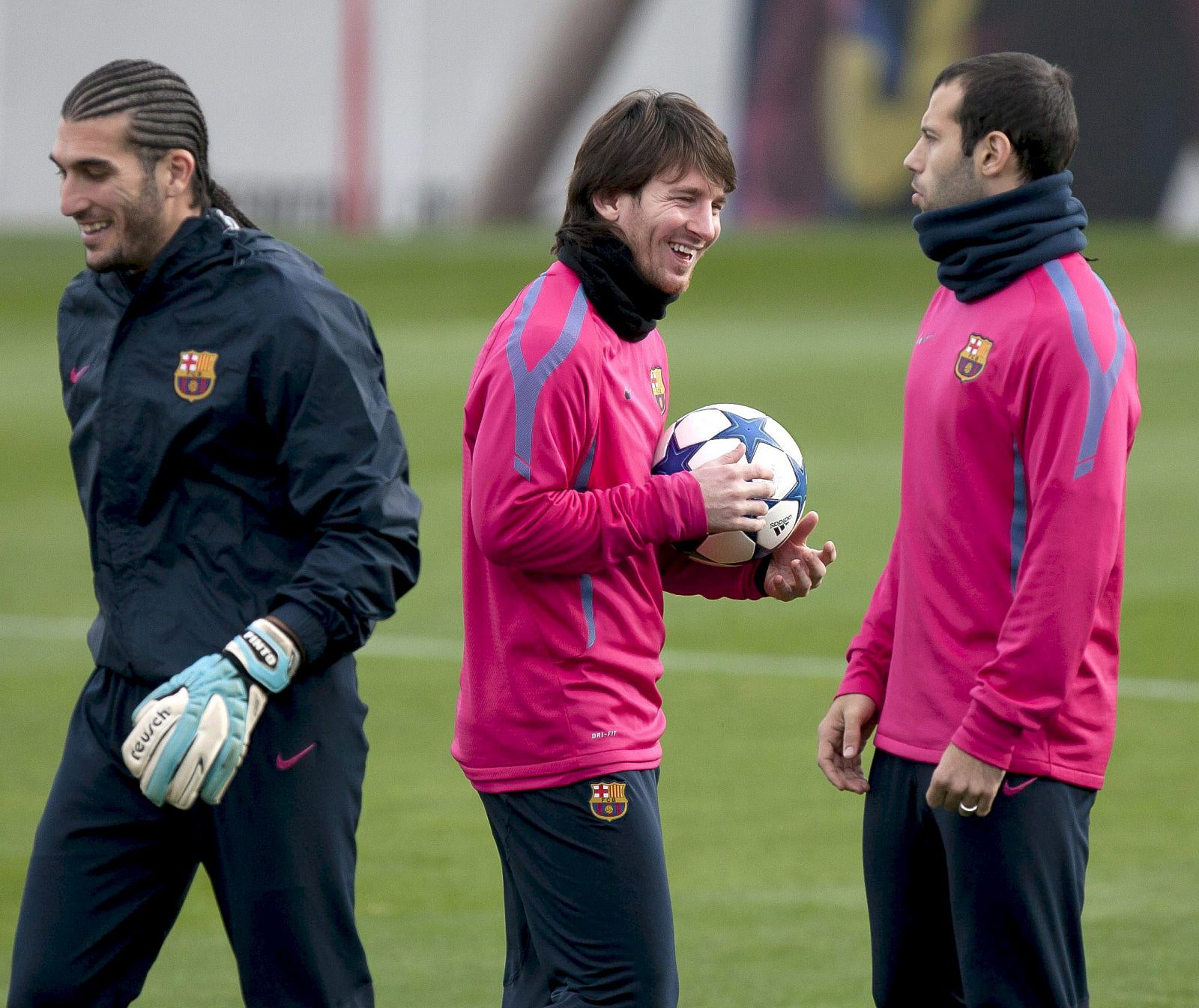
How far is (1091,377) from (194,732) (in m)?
1.70

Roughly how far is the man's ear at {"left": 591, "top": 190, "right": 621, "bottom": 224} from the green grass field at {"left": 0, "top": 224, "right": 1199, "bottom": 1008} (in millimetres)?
2520

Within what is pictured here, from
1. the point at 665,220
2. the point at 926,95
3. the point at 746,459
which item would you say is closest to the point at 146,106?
the point at 665,220

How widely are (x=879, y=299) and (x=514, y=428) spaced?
919 inches

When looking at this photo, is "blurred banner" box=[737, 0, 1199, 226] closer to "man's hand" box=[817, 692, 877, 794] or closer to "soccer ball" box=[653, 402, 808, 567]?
"soccer ball" box=[653, 402, 808, 567]

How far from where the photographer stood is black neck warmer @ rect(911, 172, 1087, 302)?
3.68 metres

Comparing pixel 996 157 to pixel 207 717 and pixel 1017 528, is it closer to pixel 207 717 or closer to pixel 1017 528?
pixel 1017 528

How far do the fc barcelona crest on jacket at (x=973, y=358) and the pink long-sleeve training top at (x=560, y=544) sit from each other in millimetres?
541

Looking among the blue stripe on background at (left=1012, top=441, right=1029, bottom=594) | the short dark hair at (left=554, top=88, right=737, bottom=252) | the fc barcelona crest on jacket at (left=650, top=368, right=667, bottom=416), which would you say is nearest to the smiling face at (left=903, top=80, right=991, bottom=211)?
the short dark hair at (left=554, top=88, right=737, bottom=252)

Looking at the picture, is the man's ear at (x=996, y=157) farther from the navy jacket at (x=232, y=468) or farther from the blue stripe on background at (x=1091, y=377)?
the navy jacket at (x=232, y=468)

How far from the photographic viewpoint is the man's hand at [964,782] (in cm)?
353

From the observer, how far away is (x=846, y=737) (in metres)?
4.07

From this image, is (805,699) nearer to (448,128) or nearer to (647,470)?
(647,470)

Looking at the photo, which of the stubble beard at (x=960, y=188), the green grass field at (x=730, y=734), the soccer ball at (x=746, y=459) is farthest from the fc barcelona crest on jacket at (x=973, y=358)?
the green grass field at (x=730, y=734)

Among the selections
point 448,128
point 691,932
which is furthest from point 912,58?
point 691,932
